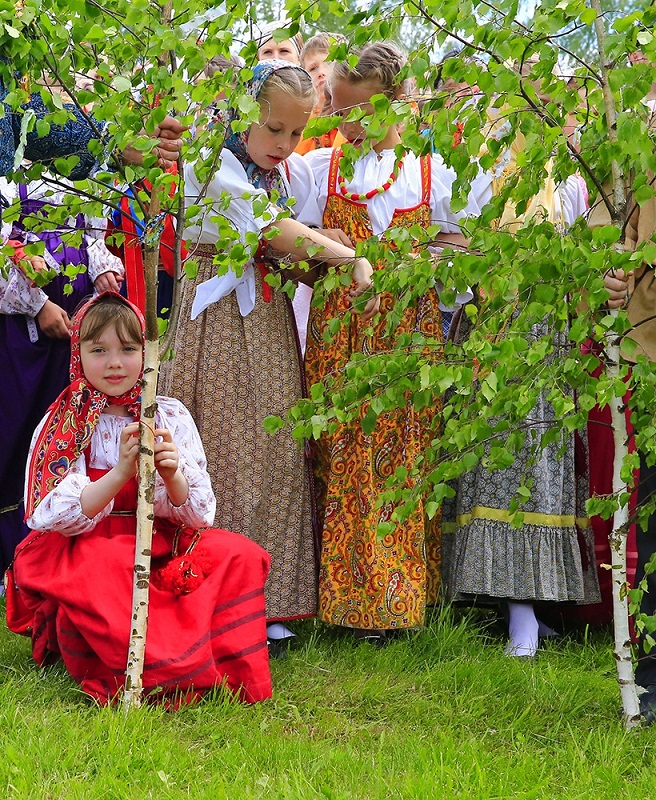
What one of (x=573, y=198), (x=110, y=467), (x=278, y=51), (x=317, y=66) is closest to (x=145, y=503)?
(x=110, y=467)

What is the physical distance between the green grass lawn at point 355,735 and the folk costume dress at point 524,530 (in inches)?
9.8

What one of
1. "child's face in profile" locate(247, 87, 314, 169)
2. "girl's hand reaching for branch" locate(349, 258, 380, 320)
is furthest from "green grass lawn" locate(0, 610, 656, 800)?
"child's face in profile" locate(247, 87, 314, 169)

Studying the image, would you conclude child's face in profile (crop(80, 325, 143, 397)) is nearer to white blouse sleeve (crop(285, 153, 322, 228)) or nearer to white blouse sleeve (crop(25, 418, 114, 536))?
white blouse sleeve (crop(25, 418, 114, 536))

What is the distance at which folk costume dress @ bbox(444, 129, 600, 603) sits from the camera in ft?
12.6

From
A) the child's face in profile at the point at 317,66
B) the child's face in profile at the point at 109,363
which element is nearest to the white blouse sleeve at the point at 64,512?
the child's face in profile at the point at 109,363

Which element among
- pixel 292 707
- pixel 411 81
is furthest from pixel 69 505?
pixel 411 81

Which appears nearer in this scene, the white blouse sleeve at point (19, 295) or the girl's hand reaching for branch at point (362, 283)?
the girl's hand reaching for branch at point (362, 283)

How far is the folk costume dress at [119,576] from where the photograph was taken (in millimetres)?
3066

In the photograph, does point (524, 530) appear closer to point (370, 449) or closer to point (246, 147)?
point (370, 449)

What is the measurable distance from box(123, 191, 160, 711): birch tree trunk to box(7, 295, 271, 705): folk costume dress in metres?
0.11

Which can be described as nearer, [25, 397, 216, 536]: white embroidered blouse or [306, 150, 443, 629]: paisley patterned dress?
[25, 397, 216, 536]: white embroidered blouse

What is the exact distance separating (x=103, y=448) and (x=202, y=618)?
1.98 ft

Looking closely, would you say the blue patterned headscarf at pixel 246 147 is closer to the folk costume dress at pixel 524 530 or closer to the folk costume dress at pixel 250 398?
the folk costume dress at pixel 250 398

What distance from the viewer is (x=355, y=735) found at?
9.75 ft
